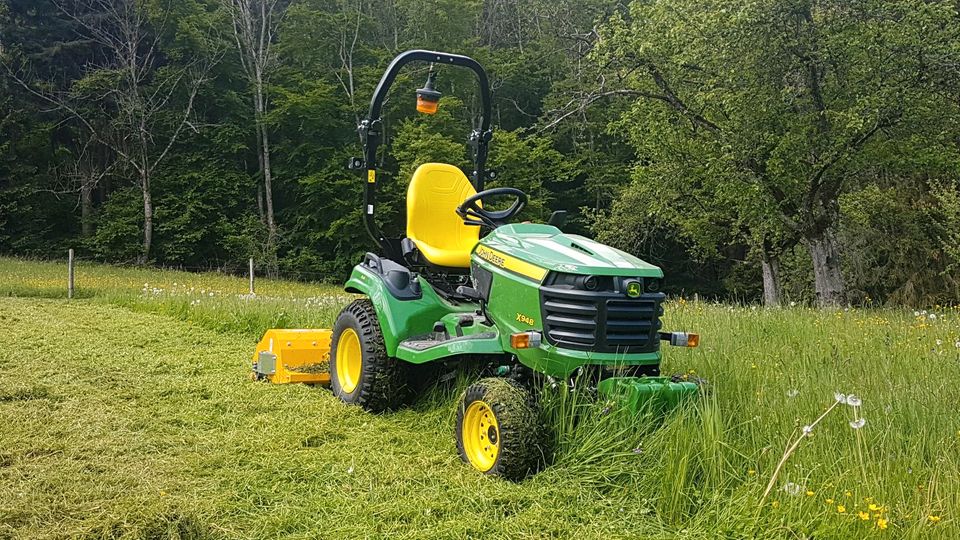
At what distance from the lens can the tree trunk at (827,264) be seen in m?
12.9

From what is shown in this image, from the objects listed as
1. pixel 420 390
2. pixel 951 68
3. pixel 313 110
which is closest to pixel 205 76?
pixel 313 110

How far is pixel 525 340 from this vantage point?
3193mm

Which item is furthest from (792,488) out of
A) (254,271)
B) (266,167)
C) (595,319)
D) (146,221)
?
(266,167)

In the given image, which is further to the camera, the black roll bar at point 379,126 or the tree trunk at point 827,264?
the tree trunk at point 827,264

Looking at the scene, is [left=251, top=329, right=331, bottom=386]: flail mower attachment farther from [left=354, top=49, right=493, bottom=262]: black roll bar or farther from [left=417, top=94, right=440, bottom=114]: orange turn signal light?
[left=417, top=94, right=440, bottom=114]: orange turn signal light

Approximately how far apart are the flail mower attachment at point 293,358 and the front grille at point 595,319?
7.84ft

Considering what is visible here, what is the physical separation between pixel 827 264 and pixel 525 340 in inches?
445

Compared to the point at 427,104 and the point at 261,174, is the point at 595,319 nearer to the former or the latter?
the point at 427,104

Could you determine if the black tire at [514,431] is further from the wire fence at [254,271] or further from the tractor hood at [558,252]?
the wire fence at [254,271]

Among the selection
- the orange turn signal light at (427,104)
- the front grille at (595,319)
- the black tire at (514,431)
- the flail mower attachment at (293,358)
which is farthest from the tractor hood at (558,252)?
the flail mower attachment at (293,358)

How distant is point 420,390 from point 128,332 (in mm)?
4533

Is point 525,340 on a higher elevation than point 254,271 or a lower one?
higher

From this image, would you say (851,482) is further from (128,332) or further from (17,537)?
(128,332)

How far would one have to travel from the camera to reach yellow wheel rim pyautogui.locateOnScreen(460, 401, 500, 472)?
3.27 m
